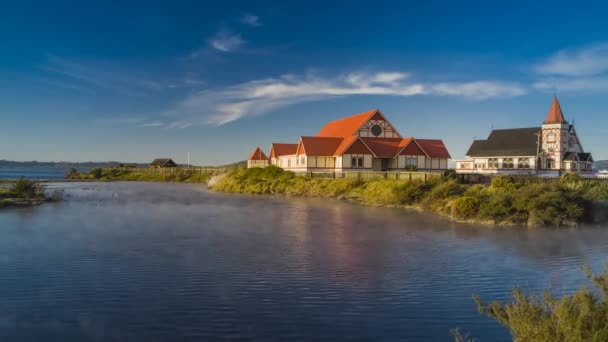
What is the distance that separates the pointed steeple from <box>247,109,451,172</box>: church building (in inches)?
727

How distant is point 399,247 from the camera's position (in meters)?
16.7

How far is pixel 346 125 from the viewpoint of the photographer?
198 ft

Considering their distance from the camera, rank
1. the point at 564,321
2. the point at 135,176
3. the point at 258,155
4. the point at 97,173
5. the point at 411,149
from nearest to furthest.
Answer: the point at 564,321
the point at 411,149
the point at 258,155
the point at 97,173
the point at 135,176

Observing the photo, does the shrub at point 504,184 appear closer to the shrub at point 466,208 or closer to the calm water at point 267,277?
the shrub at point 466,208

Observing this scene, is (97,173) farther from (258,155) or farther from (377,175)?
(377,175)

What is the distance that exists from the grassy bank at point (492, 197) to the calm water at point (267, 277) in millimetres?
2243

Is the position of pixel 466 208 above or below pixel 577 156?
below

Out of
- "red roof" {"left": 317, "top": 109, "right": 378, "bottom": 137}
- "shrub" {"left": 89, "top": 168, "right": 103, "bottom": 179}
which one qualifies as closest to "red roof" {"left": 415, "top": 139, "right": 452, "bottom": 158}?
"red roof" {"left": 317, "top": 109, "right": 378, "bottom": 137}

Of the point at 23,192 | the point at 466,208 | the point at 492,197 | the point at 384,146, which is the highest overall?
the point at 384,146

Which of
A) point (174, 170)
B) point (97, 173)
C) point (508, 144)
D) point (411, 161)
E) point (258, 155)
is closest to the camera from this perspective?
point (411, 161)

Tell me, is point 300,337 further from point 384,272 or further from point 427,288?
point 384,272

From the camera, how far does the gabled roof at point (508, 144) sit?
63000mm

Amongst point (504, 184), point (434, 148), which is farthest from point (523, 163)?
point (504, 184)

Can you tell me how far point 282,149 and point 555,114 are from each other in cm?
3842
